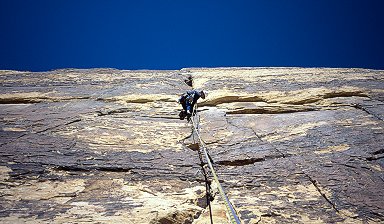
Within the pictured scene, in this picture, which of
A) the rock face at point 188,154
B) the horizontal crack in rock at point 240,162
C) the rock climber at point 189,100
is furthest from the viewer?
the rock climber at point 189,100

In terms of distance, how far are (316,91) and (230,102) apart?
3.07 meters

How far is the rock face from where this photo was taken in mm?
4121

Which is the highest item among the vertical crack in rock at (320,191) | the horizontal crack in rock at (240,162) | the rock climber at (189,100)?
the rock climber at (189,100)

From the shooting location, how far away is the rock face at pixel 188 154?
13.5 feet

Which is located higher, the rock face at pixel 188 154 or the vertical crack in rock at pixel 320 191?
the rock face at pixel 188 154

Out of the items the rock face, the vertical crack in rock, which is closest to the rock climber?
the rock face

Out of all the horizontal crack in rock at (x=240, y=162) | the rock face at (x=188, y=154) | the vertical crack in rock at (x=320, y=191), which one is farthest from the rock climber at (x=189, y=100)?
the vertical crack in rock at (x=320, y=191)

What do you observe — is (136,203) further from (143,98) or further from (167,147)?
(143,98)

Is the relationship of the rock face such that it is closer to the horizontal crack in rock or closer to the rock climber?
the horizontal crack in rock

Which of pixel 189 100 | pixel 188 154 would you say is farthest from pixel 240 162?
pixel 189 100

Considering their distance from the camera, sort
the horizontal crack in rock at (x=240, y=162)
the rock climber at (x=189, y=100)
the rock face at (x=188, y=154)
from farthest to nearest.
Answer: the rock climber at (x=189, y=100) → the horizontal crack in rock at (x=240, y=162) → the rock face at (x=188, y=154)

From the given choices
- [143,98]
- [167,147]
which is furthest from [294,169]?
[143,98]

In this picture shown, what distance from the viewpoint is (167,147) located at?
20.2ft

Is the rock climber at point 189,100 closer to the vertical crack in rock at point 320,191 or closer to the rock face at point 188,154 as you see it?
the rock face at point 188,154
